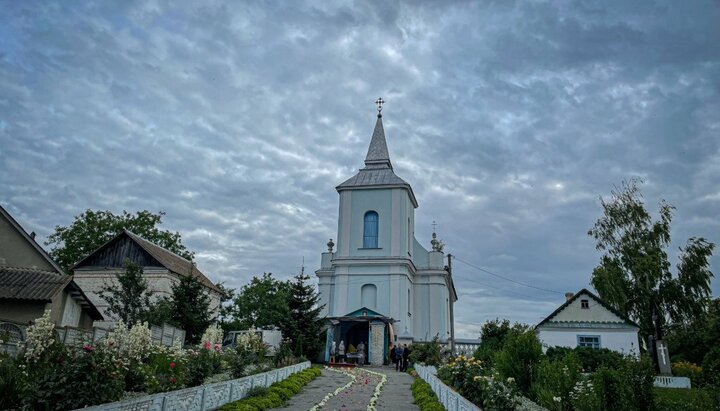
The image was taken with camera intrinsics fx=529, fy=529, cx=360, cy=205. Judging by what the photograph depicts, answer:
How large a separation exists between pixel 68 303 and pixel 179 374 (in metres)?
16.0

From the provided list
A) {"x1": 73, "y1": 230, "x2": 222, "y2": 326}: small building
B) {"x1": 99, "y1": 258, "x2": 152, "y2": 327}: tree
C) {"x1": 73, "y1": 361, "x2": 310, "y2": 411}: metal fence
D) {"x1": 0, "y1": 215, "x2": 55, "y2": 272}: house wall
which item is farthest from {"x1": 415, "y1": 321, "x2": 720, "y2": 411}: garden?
{"x1": 73, "y1": 230, "x2": 222, "y2": 326}: small building

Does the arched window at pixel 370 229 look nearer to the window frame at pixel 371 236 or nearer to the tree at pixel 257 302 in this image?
the window frame at pixel 371 236

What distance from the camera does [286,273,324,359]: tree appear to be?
3009cm

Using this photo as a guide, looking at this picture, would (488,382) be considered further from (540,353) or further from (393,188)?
(393,188)

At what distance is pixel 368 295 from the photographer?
3769 centimetres

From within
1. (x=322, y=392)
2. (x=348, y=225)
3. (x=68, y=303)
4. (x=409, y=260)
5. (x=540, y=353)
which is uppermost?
(x=348, y=225)

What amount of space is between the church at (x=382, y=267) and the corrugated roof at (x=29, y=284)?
1668 centimetres

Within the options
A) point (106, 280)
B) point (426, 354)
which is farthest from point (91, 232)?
point (426, 354)

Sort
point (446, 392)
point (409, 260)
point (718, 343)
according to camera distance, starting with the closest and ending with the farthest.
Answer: point (446, 392)
point (718, 343)
point (409, 260)

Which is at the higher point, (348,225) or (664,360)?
(348,225)

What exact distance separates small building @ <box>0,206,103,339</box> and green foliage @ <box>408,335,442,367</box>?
1738cm

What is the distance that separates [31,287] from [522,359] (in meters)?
21.9

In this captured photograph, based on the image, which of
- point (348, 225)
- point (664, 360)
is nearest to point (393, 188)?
point (348, 225)

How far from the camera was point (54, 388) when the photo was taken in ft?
27.3
